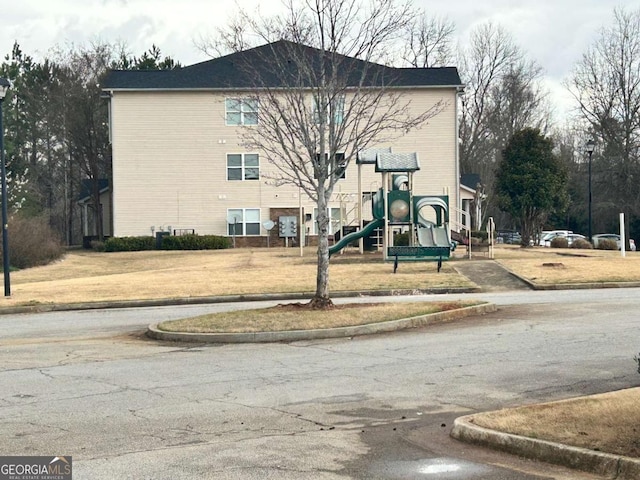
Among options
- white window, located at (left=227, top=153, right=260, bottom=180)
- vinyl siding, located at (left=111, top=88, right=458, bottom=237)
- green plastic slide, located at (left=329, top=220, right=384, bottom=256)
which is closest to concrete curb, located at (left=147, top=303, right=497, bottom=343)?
green plastic slide, located at (left=329, top=220, right=384, bottom=256)

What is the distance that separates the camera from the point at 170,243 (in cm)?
4700

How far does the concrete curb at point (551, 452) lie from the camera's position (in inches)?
261

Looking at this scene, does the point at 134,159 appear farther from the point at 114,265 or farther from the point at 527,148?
the point at 527,148

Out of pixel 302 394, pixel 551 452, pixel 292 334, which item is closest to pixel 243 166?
pixel 292 334

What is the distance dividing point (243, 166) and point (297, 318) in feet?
114

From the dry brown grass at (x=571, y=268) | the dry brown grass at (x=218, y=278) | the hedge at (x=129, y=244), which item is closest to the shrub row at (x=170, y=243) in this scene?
the hedge at (x=129, y=244)

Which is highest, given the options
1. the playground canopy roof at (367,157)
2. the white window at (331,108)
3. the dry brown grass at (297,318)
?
the playground canopy roof at (367,157)

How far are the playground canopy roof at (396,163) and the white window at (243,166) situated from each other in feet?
55.3

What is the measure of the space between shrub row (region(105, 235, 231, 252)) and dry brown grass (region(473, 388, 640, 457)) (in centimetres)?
3931

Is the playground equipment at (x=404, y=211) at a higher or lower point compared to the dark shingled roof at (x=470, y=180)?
lower

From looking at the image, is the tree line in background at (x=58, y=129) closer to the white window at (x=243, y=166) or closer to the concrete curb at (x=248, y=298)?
the white window at (x=243, y=166)

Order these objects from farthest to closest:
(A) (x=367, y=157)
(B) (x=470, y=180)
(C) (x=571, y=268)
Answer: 1. (B) (x=470, y=180)
2. (A) (x=367, y=157)
3. (C) (x=571, y=268)
